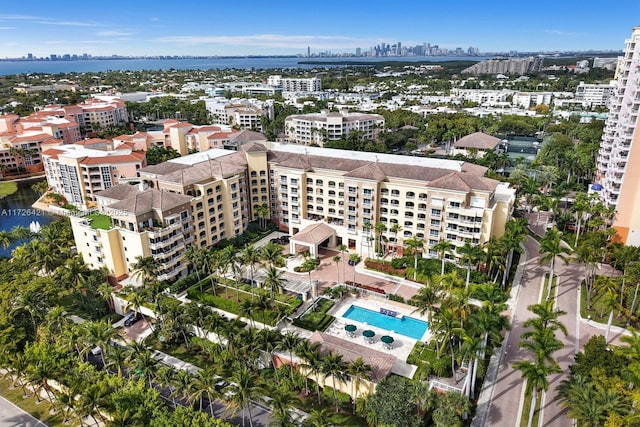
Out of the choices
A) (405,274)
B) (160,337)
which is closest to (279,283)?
(160,337)

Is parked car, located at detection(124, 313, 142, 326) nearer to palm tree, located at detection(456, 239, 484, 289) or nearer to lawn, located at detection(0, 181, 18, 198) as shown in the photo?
palm tree, located at detection(456, 239, 484, 289)

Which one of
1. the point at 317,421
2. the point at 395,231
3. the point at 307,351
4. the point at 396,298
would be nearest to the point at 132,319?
the point at 307,351

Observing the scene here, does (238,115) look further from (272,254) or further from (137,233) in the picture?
(272,254)

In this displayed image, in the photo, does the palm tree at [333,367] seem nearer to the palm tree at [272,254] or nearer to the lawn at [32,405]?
the palm tree at [272,254]

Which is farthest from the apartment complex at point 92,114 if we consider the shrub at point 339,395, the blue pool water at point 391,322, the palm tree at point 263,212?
the shrub at point 339,395

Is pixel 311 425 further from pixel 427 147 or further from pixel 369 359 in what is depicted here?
pixel 427 147

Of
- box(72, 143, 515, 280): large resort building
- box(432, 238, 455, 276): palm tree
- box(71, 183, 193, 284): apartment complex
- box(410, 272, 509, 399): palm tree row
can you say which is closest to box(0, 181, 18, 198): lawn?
box(72, 143, 515, 280): large resort building
